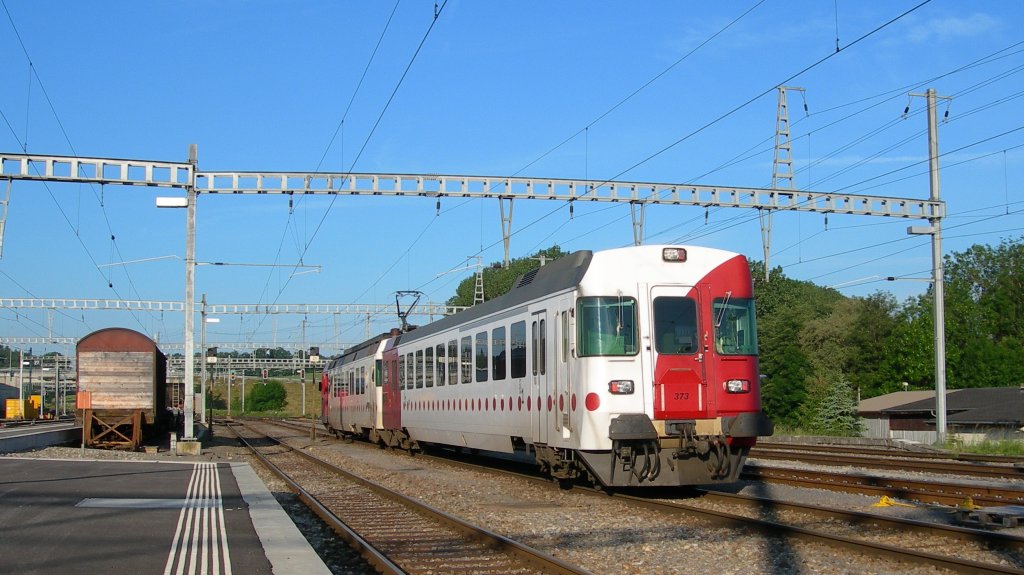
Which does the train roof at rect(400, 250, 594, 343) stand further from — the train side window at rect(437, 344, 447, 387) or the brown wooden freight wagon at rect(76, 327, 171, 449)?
the brown wooden freight wagon at rect(76, 327, 171, 449)

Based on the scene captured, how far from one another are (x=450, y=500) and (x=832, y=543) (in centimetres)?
662

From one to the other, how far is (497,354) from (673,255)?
461 cm

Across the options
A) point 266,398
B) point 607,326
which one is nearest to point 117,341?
point 607,326

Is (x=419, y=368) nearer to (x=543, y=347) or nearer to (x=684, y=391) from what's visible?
(x=543, y=347)

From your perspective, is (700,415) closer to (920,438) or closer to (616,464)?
(616,464)

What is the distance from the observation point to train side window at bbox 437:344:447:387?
69.4 feet

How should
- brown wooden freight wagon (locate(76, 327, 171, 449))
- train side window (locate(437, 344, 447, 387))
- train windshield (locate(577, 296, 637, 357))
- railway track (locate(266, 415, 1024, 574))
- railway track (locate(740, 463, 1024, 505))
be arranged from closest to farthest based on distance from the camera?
railway track (locate(266, 415, 1024, 574))
railway track (locate(740, 463, 1024, 505))
train windshield (locate(577, 296, 637, 357))
train side window (locate(437, 344, 447, 387))
brown wooden freight wagon (locate(76, 327, 171, 449))

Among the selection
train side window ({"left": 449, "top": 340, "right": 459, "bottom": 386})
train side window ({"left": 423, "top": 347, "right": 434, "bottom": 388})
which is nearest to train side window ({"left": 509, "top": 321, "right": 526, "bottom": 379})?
train side window ({"left": 449, "top": 340, "right": 459, "bottom": 386})

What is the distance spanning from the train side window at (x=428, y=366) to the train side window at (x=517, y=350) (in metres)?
6.24

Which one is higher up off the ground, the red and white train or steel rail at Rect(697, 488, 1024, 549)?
the red and white train

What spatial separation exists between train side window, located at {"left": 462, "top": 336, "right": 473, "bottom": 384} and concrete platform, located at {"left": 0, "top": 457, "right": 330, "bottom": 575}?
4303 mm

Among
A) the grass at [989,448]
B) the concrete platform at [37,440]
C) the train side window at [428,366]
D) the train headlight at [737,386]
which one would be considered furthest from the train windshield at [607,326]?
the concrete platform at [37,440]

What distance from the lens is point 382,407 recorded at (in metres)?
28.7

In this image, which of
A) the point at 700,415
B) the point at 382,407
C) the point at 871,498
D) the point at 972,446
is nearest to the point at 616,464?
the point at 700,415
